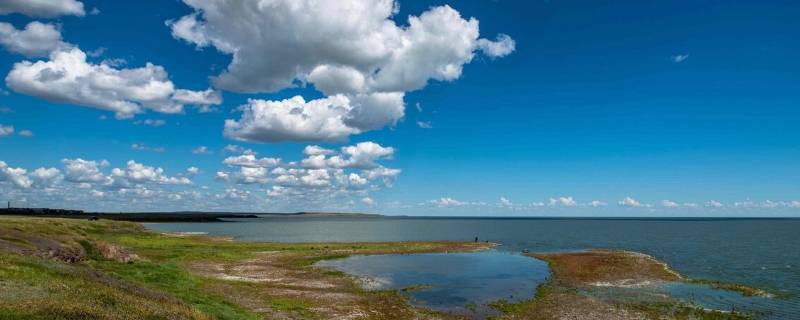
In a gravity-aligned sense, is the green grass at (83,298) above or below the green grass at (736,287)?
above

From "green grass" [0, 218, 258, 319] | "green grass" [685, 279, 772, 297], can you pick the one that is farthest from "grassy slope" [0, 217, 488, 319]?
"green grass" [685, 279, 772, 297]

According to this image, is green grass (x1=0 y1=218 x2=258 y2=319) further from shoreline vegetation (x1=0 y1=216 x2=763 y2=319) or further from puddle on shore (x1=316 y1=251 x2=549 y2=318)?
puddle on shore (x1=316 y1=251 x2=549 y2=318)

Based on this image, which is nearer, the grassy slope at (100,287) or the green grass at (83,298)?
the green grass at (83,298)

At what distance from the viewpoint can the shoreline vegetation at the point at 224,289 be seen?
21.7 metres

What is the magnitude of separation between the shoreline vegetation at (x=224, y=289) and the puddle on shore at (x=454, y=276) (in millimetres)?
1953

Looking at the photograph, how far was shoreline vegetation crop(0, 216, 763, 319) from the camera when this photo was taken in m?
21.7

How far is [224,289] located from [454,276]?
29725 millimetres

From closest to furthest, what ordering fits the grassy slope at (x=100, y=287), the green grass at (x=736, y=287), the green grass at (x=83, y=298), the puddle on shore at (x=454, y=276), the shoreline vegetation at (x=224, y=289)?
the green grass at (x=83, y=298) → the grassy slope at (x=100, y=287) → the shoreline vegetation at (x=224, y=289) → the puddle on shore at (x=454, y=276) → the green grass at (x=736, y=287)

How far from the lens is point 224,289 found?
45.1 metres

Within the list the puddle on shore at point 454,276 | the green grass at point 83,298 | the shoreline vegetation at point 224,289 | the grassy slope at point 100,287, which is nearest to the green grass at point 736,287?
the shoreline vegetation at point 224,289

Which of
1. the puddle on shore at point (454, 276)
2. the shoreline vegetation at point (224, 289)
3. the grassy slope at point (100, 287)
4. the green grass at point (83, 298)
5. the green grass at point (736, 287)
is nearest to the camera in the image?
the green grass at point (83, 298)

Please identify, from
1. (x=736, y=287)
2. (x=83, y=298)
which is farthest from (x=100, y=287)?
(x=736, y=287)

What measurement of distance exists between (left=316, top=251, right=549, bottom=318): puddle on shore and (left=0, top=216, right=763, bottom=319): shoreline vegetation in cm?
195

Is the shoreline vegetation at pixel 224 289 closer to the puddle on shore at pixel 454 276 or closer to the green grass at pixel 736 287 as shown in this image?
the green grass at pixel 736 287
